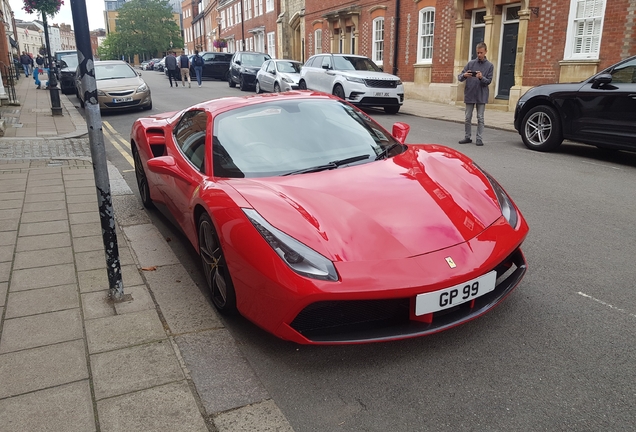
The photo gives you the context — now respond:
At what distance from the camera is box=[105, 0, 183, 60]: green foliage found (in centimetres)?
7888

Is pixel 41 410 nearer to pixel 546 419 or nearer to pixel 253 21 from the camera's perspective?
pixel 546 419

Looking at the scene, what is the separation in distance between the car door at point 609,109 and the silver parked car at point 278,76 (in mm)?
11389

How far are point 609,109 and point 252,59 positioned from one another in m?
19.3

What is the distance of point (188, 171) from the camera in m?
3.88

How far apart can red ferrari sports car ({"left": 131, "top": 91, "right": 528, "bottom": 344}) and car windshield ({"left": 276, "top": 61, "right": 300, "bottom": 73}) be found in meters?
16.0

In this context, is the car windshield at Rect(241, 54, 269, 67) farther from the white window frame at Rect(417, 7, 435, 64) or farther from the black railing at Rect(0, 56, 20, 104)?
the black railing at Rect(0, 56, 20, 104)

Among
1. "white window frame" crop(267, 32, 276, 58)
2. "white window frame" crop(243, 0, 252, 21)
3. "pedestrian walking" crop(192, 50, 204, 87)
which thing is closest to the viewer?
"pedestrian walking" crop(192, 50, 204, 87)

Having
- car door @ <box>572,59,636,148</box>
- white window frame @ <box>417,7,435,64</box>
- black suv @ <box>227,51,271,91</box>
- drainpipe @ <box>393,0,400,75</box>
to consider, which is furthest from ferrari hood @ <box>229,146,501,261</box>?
black suv @ <box>227,51,271,91</box>

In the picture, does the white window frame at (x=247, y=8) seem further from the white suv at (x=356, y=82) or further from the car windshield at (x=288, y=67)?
the white suv at (x=356, y=82)

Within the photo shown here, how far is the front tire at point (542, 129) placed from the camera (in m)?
8.67

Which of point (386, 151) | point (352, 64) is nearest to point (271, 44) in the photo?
point (352, 64)

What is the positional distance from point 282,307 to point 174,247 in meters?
2.29

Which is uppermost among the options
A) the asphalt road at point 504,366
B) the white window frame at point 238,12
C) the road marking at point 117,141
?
the white window frame at point 238,12

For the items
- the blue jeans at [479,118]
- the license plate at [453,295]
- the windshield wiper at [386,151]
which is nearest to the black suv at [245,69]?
the blue jeans at [479,118]
